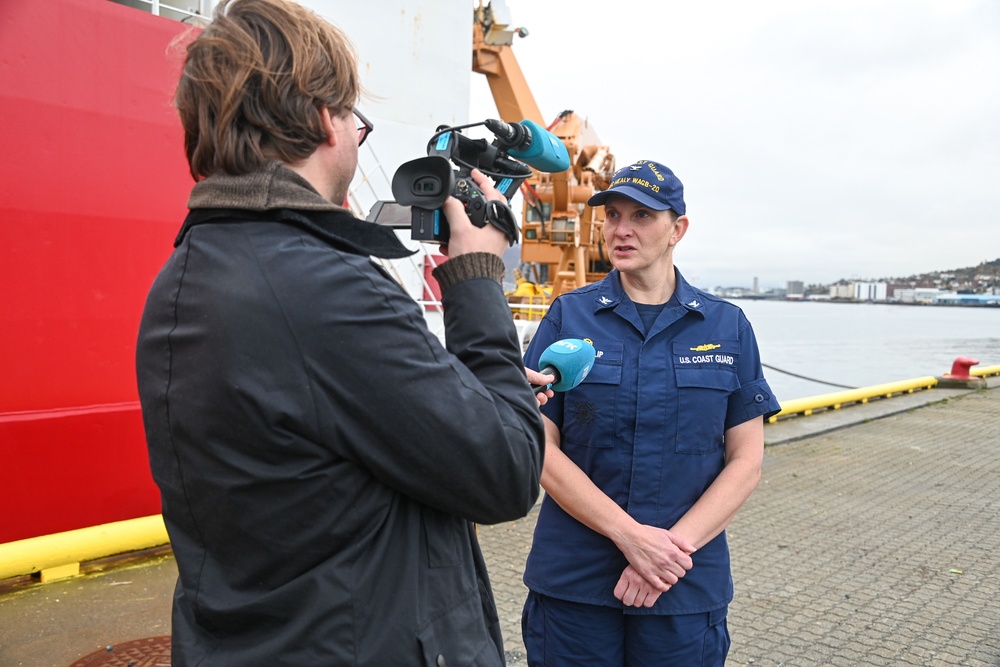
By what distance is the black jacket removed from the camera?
123 cm

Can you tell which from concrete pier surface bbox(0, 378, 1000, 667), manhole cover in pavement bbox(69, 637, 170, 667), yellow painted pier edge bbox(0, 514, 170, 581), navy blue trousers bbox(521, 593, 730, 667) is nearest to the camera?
navy blue trousers bbox(521, 593, 730, 667)

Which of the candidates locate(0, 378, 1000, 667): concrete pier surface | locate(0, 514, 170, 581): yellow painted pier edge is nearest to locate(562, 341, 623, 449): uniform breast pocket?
locate(0, 378, 1000, 667): concrete pier surface

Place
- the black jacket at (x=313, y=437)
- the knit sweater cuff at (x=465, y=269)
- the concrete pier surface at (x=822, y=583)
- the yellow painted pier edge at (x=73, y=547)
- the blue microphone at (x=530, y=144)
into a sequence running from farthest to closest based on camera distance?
1. the yellow painted pier edge at (x=73, y=547)
2. the concrete pier surface at (x=822, y=583)
3. the blue microphone at (x=530, y=144)
4. the knit sweater cuff at (x=465, y=269)
5. the black jacket at (x=313, y=437)

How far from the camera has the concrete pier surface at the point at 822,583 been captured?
12.6 feet

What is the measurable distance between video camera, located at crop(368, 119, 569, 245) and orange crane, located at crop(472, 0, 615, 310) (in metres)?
15.6

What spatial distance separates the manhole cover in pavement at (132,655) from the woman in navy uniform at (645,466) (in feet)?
6.37

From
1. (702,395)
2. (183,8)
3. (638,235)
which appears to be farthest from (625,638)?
(183,8)

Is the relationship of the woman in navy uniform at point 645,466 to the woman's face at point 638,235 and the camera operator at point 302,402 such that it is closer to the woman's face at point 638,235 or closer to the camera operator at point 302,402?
the woman's face at point 638,235

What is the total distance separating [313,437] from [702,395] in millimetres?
1572

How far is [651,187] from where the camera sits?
8.70 feet

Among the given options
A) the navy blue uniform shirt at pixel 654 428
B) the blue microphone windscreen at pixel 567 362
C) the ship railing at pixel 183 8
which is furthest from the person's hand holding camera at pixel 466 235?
the ship railing at pixel 183 8

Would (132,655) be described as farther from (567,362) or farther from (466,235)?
(466,235)

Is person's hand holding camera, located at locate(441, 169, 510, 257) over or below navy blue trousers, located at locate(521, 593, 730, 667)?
over

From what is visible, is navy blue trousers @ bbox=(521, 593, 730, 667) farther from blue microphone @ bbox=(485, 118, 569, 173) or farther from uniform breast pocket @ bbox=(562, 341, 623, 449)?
blue microphone @ bbox=(485, 118, 569, 173)
